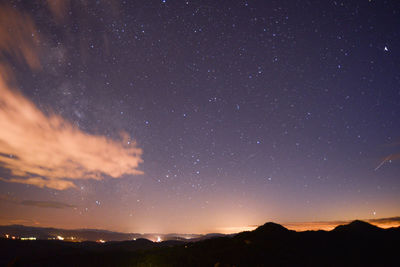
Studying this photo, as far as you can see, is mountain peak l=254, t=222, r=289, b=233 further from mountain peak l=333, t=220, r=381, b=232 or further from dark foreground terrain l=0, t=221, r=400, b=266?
mountain peak l=333, t=220, r=381, b=232

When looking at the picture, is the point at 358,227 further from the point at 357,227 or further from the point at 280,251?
the point at 280,251

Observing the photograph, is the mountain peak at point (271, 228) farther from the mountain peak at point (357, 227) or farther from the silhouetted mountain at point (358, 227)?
the mountain peak at point (357, 227)

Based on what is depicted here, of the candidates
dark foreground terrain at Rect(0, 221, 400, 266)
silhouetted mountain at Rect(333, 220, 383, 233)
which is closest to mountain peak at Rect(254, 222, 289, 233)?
dark foreground terrain at Rect(0, 221, 400, 266)

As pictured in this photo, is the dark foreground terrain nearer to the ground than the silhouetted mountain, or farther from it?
nearer to the ground

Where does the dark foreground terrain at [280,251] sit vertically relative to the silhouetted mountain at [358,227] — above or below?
below

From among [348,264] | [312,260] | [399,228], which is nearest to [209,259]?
[312,260]

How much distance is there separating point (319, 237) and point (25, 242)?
4571 inches

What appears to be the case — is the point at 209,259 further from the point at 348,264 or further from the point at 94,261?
the point at 94,261

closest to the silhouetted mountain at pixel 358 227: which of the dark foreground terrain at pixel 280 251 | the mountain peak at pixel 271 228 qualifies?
the dark foreground terrain at pixel 280 251

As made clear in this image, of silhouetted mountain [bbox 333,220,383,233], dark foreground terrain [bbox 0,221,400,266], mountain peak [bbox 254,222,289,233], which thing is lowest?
dark foreground terrain [bbox 0,221,400,266]

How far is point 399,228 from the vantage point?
58.7 metres

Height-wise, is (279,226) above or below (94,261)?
above

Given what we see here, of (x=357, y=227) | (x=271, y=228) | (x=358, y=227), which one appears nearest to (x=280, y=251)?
(x=271, y=228)

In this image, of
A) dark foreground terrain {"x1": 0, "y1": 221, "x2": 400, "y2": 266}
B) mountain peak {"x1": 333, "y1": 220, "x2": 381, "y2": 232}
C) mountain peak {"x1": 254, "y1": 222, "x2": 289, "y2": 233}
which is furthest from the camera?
mountain peak {"x1": 333, "y1": 220, "x2": 381, "y2": 232}
